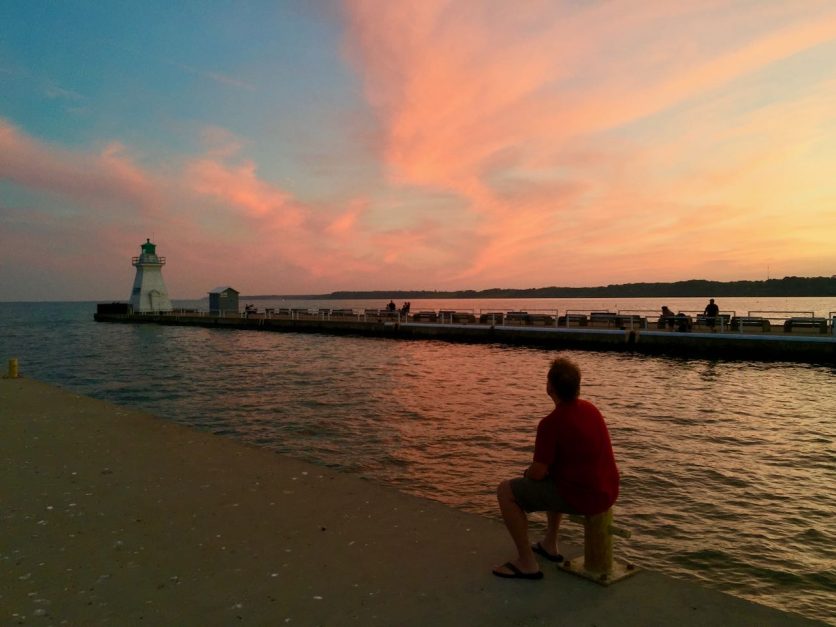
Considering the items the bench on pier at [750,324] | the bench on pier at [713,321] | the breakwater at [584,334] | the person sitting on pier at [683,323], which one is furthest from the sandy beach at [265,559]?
the bench on pier at [750,324]

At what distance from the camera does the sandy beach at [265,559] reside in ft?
12.1

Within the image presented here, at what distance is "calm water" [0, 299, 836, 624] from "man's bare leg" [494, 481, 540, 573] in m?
0.55

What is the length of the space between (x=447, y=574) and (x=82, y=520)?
3.84 m

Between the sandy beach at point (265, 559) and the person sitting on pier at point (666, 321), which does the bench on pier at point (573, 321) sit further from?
the sandy beach at point (265, 559)

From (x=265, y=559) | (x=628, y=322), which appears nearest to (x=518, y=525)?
(x=265, y=559)

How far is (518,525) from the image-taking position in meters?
4.07

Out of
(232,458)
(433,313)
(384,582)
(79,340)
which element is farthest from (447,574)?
(79,340)

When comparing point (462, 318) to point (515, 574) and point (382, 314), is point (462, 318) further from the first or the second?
point (515, 574)

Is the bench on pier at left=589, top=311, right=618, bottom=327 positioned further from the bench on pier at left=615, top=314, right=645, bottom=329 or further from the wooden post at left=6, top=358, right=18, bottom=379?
the wooden post at left=6, top=358, right=18, bottom=379

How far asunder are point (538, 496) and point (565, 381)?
901 mm

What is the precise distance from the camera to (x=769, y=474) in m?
9.27

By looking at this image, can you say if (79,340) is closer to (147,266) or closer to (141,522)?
(147,266)

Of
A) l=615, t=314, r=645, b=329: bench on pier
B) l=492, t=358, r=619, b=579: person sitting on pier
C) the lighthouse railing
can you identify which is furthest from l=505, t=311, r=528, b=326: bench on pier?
the lighthouse railing

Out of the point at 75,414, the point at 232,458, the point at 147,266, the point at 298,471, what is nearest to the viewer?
the point at 298,471
